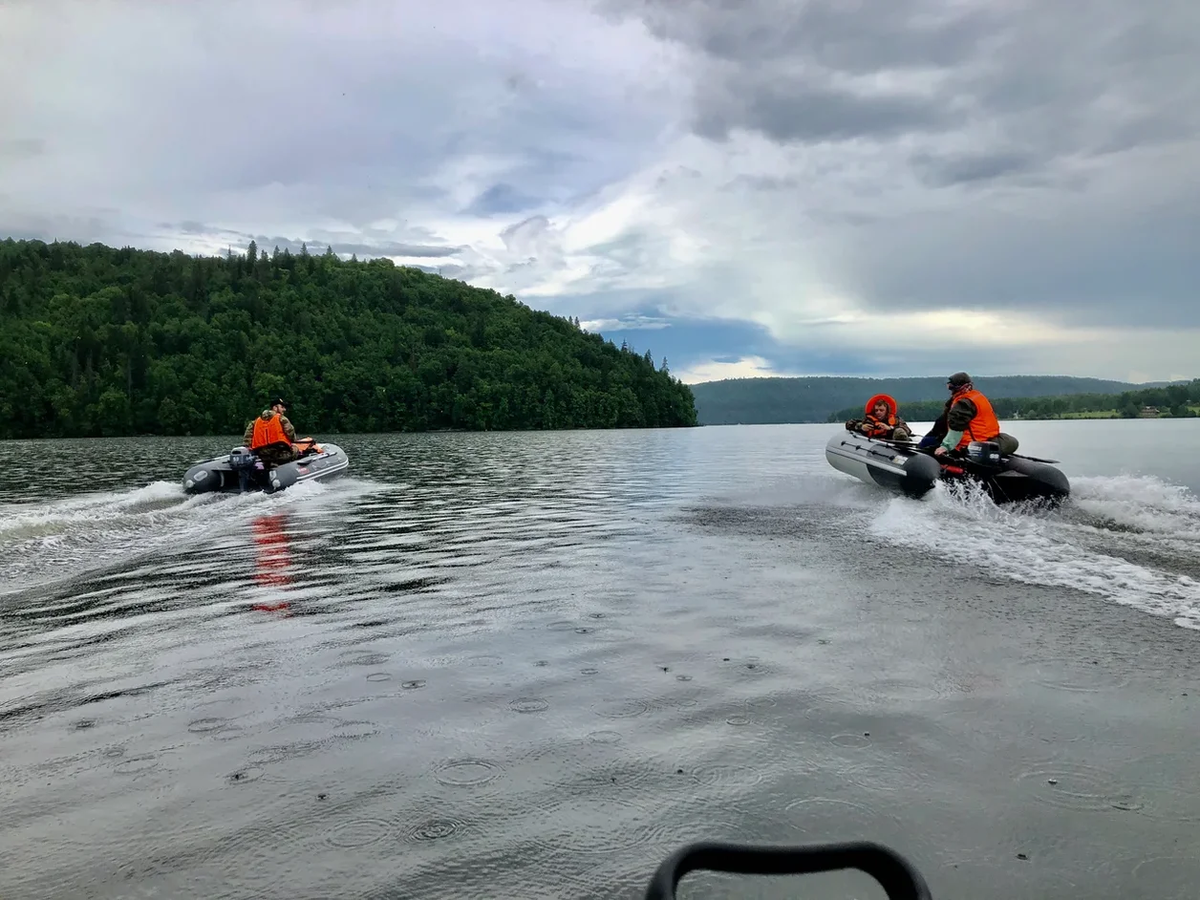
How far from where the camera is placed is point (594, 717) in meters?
A: 4.27

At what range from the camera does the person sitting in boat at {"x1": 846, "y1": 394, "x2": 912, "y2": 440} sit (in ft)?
56.6

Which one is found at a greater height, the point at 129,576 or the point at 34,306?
the point at 34,306

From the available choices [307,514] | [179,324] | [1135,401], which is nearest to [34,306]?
[179,324]

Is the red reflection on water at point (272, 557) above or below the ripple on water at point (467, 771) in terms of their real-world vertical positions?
below

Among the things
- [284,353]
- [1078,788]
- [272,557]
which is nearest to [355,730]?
[1078,788]

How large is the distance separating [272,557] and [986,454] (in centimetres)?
1087

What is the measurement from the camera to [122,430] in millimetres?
99062

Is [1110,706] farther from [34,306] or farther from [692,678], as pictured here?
[34,306]

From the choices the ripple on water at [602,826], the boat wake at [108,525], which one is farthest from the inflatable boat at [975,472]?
the boat wake at [108,525]

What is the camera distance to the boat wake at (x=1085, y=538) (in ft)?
23.3

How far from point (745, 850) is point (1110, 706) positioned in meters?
3.86

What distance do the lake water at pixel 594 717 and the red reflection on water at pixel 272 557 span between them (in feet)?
0.34

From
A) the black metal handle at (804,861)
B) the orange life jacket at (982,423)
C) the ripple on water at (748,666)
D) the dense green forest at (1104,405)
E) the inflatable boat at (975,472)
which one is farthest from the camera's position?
the dense green forest at (1104,405)

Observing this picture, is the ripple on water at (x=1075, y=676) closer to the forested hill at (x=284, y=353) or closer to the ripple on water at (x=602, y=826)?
the ripple on water at (x=602, y=826)
